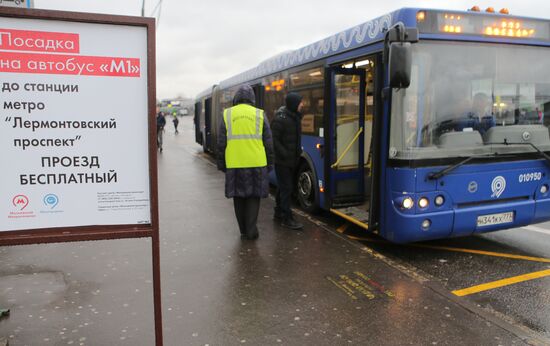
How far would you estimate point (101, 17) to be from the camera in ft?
8.98

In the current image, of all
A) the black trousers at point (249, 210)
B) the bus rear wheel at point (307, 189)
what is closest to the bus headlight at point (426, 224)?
the black trousers at point (249, 210)

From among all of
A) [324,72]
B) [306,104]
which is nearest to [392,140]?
[324,72]

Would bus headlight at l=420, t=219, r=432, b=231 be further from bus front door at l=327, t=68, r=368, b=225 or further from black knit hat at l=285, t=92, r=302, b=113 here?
black knit hat at l=285, t=92, r=302, b=113

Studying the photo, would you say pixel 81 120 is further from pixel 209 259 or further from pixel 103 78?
pixel 209 259

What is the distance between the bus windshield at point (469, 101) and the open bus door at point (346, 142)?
1.66 meters

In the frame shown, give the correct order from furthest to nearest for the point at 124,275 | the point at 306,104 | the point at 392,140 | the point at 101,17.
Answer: the point at 306,104 < the point at 392,140 < the point at 124,275 < the point at 101,17

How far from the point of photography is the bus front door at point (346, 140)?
662 centimetres

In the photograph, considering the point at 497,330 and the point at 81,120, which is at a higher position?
the point at 81,120

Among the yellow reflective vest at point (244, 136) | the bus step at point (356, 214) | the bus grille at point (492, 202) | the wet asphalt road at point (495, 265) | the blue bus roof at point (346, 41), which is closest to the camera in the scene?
the wet asphalt road at point (495, 265)

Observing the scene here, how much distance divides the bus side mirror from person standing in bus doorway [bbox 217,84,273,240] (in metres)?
1.88

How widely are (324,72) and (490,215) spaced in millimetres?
3017

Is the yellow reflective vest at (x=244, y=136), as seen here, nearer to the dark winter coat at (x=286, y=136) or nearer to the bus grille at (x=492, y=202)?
the dark winter coat at (x=286, y=136)

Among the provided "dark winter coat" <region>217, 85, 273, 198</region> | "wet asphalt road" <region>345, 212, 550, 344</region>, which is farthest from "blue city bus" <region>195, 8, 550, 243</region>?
"dark winter coat" <region>217, 85, 273, 198</region>

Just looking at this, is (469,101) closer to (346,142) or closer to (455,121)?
(455,121)
